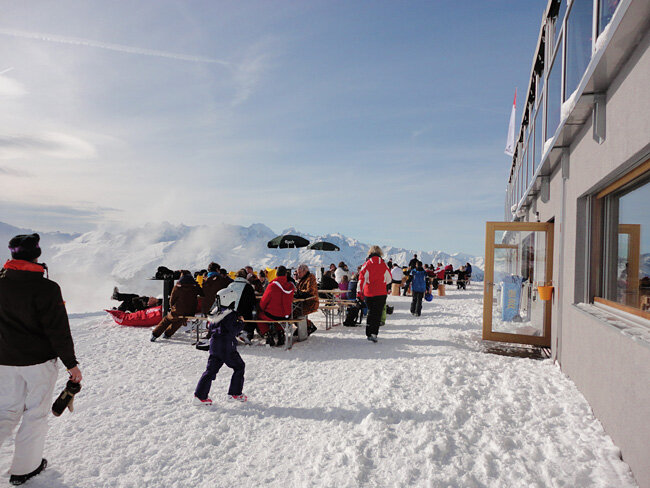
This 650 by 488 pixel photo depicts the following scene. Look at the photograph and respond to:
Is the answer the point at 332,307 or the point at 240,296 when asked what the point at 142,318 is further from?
the point at 240,296

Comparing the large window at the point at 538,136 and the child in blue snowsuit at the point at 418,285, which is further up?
the large window at the point at 538,136

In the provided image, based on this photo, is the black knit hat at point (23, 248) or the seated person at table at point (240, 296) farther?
the seated person at table at point (240, 296)

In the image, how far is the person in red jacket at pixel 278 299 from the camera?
7.17 metres

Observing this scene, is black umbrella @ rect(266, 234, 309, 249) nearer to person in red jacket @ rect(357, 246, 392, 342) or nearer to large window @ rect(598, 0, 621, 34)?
person in red jacket @ rect(357, 246, 392, 342)

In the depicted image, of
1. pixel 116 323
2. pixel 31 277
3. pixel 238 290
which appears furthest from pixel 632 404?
pixel 116 323

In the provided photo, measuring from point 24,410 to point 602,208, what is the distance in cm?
570

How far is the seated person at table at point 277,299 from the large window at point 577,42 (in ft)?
16.4

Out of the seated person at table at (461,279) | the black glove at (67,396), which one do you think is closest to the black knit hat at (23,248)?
the black glove at (67,396)

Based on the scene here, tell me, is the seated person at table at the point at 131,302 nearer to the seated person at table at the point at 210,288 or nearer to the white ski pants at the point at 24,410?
the seated person at table at the point at 210,288

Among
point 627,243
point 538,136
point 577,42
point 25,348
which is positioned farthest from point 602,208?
point 25,348

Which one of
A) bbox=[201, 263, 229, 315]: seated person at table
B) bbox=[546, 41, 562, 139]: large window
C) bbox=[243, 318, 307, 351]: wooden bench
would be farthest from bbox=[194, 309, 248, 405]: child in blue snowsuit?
bbox=[546, 41, 562, 139]: large window

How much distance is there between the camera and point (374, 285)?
7672 millimetres

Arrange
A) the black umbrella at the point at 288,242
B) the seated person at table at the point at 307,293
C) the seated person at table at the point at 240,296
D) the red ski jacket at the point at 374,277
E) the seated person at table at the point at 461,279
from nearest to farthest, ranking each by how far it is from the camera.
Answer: the seated person at table at the point at 240,296 < the red ski jacket at the point at 374,277 < the seated person at table at the point at 307,293 < the black umbrella at the point at 288,242 < the seated person at table at the point at 461,279

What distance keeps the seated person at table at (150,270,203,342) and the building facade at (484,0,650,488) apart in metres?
6.40
